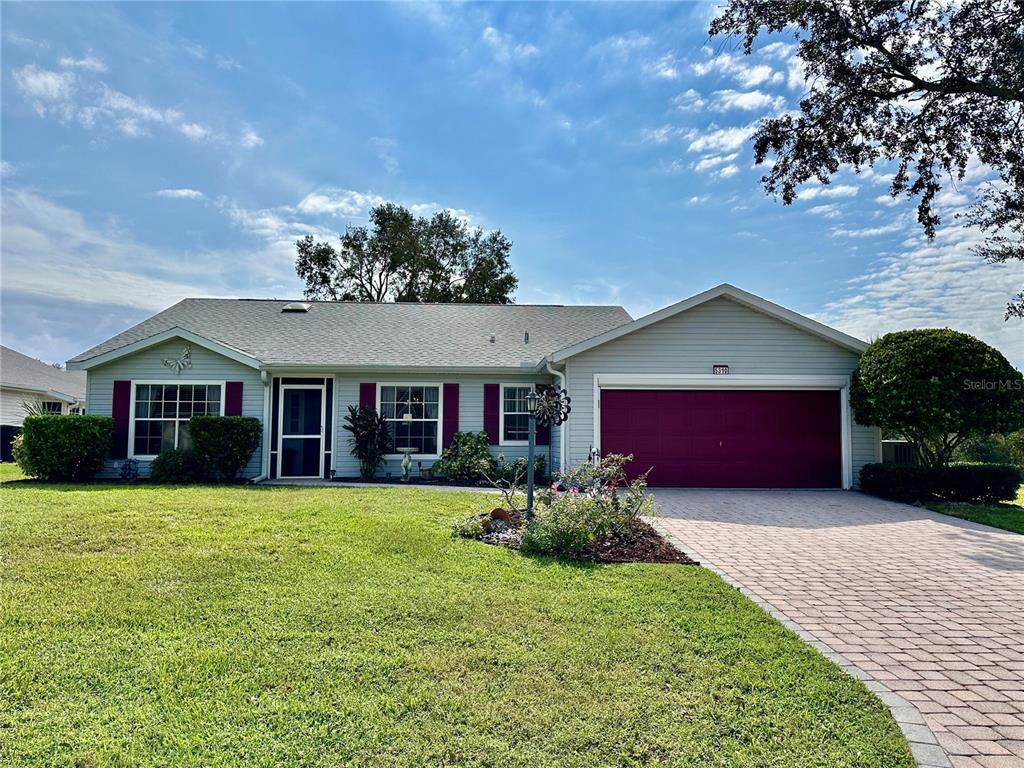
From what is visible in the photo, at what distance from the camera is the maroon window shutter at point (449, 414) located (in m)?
12.8

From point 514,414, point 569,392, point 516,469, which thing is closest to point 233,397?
point 514,414

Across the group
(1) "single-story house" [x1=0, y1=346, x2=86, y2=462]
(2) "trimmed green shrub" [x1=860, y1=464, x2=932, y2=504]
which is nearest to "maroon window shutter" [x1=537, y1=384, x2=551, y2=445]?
(2) "trimmed green shrub" [x1=860, y1=464, x2=932, y2=504]

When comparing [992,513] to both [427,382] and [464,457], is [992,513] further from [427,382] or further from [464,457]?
[427,382]

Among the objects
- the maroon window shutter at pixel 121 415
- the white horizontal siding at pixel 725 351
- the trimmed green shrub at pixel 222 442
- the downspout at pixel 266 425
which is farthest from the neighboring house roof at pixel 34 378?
the white horizontal siding at pixel 725 351

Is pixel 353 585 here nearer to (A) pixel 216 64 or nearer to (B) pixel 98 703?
(B) pixel 98 703

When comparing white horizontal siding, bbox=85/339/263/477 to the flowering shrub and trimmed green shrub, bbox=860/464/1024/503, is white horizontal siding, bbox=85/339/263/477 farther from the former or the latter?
trimmed green shrub, bbox=860/464/1024/503

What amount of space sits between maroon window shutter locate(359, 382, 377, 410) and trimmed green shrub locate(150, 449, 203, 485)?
3665 mm

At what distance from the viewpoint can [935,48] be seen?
1050cm

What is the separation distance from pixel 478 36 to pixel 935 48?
8.87 meters

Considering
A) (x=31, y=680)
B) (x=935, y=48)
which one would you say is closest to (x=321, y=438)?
(x=31, y=680)

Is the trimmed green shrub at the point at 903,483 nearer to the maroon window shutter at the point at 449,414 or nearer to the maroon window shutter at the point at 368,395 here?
the maroon window shutter at the point at 449,414

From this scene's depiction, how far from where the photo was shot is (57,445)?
445 inches

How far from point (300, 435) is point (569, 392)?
642 cm

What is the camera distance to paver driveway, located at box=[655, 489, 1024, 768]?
3055 mm
